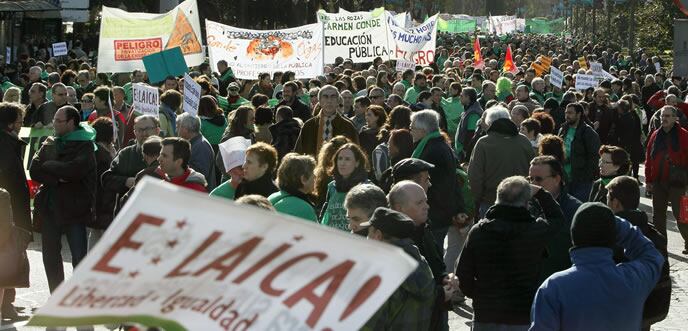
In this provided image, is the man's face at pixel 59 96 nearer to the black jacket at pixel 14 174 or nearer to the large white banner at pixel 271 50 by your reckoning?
the black jacket at pixel 14 174

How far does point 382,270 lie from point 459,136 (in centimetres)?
1230

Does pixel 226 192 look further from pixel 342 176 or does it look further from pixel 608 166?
pixel 608 166

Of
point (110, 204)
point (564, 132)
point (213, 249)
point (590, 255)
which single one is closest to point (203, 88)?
point (564, 132)

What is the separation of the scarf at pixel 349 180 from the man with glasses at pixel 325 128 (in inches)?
131

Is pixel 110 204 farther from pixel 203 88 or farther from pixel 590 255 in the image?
pixel 203 88

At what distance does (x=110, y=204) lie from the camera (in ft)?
31.1

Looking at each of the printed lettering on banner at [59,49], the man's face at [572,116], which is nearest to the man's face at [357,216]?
the man's face at [572,116]

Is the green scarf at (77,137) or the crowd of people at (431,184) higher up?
the green scarf at (77,137)

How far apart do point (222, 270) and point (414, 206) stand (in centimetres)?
374

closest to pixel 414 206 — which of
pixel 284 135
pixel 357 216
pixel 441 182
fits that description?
pixel 357 216

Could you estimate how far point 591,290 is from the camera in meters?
5.45

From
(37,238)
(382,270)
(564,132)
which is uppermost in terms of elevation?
(382,270)

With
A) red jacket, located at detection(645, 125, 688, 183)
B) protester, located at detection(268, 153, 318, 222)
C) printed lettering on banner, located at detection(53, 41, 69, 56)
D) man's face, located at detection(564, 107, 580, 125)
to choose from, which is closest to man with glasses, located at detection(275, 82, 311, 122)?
man's face, located at detection(564, 107, 580, 125)

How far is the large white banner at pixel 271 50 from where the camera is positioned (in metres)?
21.8
